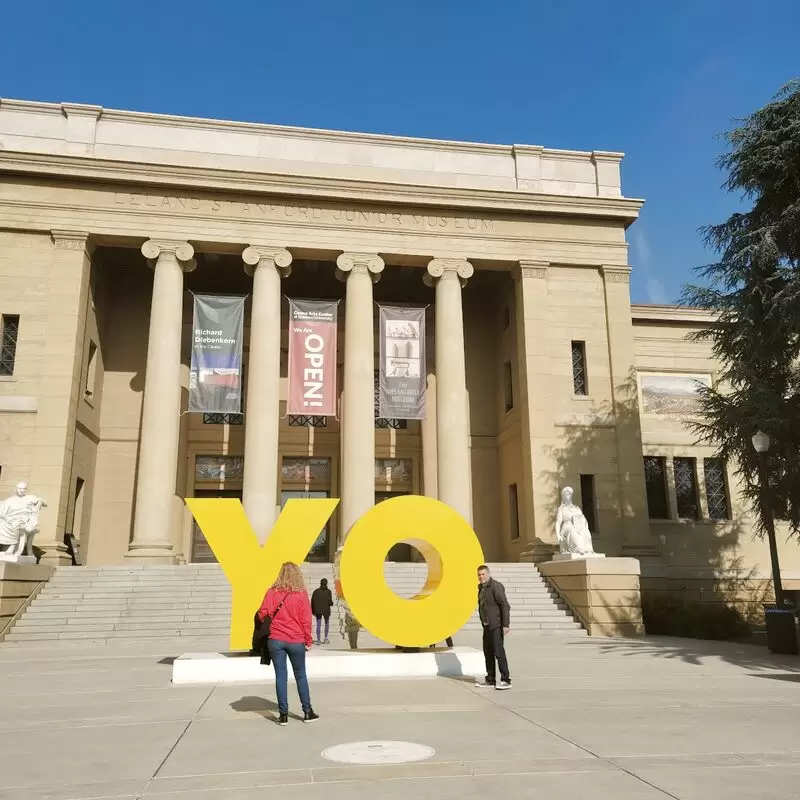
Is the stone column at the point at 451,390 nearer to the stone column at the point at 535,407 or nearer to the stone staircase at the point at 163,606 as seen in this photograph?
the stone column at the point at 535,407

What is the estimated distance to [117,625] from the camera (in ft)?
60.9

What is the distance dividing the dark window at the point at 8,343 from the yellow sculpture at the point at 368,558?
17158 mm

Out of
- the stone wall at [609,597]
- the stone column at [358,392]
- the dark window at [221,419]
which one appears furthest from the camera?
the dark window at [221,419]

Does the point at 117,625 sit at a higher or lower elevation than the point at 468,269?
lower

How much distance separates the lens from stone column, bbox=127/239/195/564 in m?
24.5

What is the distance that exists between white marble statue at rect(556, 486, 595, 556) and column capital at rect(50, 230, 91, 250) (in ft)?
60.5

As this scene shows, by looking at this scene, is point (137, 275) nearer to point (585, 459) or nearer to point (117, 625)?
point (117, 625)

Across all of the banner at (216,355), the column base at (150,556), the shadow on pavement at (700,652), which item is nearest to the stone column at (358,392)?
the banner at (216,355)

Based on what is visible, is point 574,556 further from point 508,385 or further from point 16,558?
point 16,558

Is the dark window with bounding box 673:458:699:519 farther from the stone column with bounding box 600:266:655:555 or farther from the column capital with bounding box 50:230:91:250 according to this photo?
the column capital with bounding box 50:230:91:250

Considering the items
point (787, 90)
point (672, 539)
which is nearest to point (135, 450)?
point (672, 539)

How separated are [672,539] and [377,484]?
1220cm

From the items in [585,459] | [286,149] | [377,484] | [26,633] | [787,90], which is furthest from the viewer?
[377,484]

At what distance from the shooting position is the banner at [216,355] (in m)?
25.6
